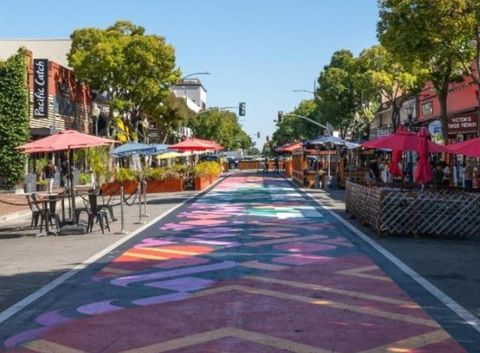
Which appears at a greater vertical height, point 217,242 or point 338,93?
point 338,93

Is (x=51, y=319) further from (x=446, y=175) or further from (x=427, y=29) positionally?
(x=446, y=175)

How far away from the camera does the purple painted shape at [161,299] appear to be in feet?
27.5

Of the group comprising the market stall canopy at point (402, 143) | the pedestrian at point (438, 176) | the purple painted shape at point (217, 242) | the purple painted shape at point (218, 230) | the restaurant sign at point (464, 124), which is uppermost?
the restaurant sign at point (464, 124)

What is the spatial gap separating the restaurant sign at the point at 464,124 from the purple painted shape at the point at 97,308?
24.2m

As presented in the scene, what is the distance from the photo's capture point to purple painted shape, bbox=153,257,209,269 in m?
11.3

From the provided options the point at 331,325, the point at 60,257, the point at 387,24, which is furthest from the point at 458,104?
the point at 331,325

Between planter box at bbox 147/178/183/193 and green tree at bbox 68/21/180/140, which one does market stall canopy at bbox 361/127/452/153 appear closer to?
planter box at bbox 147/178/183/193

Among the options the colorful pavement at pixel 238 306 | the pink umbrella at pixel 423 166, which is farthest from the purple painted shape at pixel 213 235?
the pink umbrella at pixel 423 166

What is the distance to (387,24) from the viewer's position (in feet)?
73.4

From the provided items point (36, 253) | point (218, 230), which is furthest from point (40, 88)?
point (36, 253)

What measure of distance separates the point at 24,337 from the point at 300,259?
5.75 meters

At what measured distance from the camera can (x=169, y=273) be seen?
10523 millimetres

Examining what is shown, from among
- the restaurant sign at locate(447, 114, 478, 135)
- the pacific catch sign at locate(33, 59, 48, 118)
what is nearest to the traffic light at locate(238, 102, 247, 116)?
the pacific catch sign at locate(33, 59, 48, 118)

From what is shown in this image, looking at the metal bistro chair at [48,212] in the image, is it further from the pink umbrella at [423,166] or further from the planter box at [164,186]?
the planter box at [164,186]
